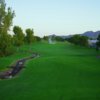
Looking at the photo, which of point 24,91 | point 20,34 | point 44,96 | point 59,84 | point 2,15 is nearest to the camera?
point 44,96

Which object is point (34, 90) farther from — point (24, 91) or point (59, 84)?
point (59, 84)

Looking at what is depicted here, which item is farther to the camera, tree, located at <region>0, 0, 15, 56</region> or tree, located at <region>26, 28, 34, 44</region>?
tree, located at <region>26, 28, 34, 44</region>

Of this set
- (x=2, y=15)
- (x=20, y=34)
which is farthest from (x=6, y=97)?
(x=20, y=34)

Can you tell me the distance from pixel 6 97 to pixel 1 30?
27.9 metres

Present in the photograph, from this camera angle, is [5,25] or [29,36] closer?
[5,25]

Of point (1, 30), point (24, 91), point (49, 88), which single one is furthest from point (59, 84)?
point (1, 30)

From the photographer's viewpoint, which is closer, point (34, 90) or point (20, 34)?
point (34, 90)

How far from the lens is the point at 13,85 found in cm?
3416

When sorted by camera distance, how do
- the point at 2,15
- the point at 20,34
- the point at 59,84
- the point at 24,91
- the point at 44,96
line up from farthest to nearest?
the point at 20,34 → the point at 2,15 → the point at 59,84 → the point at 24,91 → the point at 44,96

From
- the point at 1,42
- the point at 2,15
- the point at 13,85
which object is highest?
the point at 2,15

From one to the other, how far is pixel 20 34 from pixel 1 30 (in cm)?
6452

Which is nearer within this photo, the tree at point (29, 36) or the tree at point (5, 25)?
the tree at point (5, 25)

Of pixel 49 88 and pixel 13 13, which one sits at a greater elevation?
pixel 13 13

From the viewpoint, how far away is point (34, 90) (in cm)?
3009
